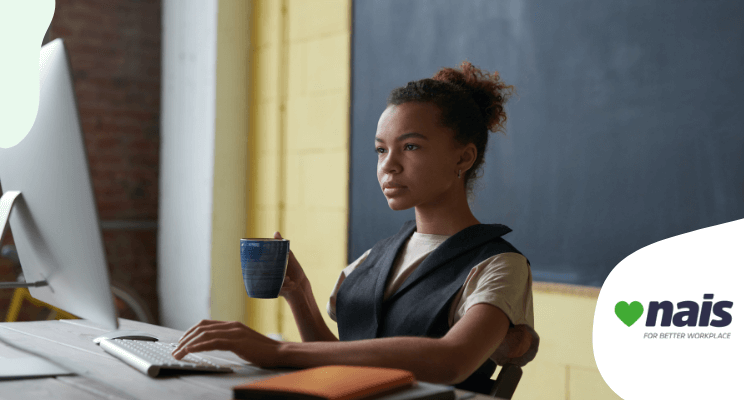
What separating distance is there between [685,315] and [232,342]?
56.1 inches

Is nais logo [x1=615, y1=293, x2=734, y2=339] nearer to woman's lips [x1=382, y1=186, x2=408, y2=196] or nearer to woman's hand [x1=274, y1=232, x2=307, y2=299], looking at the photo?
woman's lips [x1=382, y1=186, x2=408, y2=196]

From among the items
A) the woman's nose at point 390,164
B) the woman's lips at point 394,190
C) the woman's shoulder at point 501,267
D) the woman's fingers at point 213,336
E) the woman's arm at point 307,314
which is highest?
the woman's nose at point 390,164

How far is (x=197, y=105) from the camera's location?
12.1ft

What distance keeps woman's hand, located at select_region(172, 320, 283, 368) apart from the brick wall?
9.83 ft

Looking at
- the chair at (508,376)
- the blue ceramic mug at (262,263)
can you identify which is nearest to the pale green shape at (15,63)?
the blue ceramic mug at (262,263)

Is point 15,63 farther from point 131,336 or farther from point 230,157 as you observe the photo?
point 230,157

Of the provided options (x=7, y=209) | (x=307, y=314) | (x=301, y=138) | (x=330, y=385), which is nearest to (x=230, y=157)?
(x=301, y=138)

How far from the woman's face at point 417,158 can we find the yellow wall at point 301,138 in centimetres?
170

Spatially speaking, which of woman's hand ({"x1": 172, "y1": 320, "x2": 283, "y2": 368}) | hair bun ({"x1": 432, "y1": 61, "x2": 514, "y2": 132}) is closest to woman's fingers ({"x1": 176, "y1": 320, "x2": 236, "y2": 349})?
woman's hand ({"x1": 172, "y1": 320, "x2": 283, "y2": 368})

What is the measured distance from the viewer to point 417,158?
139 cm

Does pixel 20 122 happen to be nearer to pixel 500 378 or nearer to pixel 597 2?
pixel 500 378

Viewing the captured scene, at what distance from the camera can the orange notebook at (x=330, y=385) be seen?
755mm

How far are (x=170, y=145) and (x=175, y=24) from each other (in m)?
0.73

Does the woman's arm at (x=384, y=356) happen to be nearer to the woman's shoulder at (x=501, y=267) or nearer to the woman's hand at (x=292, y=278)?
the woman's shoulder at (x=501, y=267)
